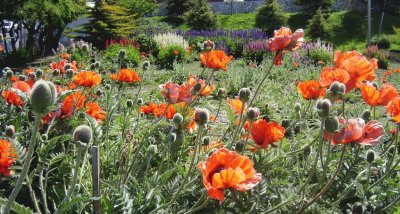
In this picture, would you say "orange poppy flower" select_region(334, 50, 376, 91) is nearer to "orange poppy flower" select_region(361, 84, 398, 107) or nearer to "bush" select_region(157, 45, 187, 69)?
"orange poppy flower" select_region(361, 84, 398, 107)

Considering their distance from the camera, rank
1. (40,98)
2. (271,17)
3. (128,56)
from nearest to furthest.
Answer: (40,98) < (128,56) < (271,17)

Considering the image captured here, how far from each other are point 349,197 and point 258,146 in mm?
942

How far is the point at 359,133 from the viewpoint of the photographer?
150 cm

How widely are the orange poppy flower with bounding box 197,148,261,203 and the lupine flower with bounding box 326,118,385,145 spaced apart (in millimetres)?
448

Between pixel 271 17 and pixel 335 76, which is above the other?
pixel 335 76

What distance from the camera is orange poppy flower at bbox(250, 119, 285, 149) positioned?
5.63ft

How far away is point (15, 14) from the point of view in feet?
44.1

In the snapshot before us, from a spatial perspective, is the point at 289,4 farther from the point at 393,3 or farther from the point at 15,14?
the point at 15,14

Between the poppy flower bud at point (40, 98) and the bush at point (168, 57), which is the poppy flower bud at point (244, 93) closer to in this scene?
the poppy flower bud at point (40, 98)

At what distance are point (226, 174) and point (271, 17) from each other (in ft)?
84.6

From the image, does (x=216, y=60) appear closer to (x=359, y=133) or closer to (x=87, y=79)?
(x=87, y=79)

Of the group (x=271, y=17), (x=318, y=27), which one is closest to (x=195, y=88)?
(x=318, y=27)

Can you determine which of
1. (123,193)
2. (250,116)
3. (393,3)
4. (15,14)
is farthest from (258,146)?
(393,3)

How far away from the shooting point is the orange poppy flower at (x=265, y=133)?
1.71 metres
